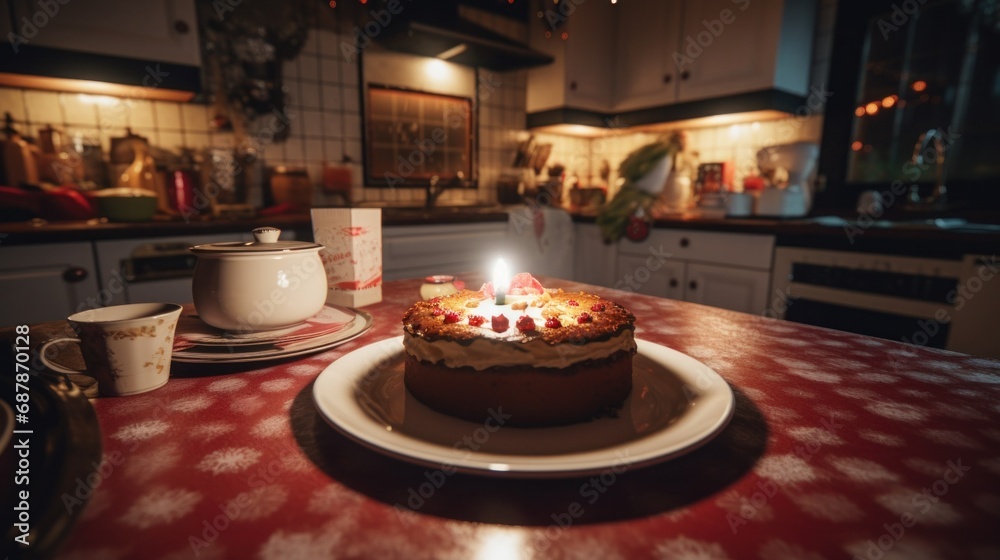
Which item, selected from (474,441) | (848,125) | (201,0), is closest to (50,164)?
(201,0)

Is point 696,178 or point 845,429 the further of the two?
point 696,178

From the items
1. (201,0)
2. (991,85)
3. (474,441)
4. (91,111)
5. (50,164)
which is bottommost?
(474,441)

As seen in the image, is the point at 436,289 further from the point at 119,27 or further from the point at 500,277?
the point at 119,27

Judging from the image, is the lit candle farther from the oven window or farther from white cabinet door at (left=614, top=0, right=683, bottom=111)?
white cabinet door at (left=614, top=0, right=683, bottom=111)

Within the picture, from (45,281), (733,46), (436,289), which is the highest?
(733,46)

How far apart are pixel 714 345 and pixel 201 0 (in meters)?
3.24

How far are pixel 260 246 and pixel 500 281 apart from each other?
40cm

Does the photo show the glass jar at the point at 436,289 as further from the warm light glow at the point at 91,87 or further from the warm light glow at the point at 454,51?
the warm light glow at the point at 454,51

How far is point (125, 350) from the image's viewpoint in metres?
0.58

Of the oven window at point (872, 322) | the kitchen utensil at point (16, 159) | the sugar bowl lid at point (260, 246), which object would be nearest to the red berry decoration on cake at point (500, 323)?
the sugar bowl lid at point (260, 246)

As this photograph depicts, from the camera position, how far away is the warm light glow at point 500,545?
0.34 metres

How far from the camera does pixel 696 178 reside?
11.8ft

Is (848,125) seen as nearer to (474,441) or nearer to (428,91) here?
(428,91)

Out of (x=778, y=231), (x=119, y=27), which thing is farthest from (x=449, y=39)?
(x=778, y=231)
